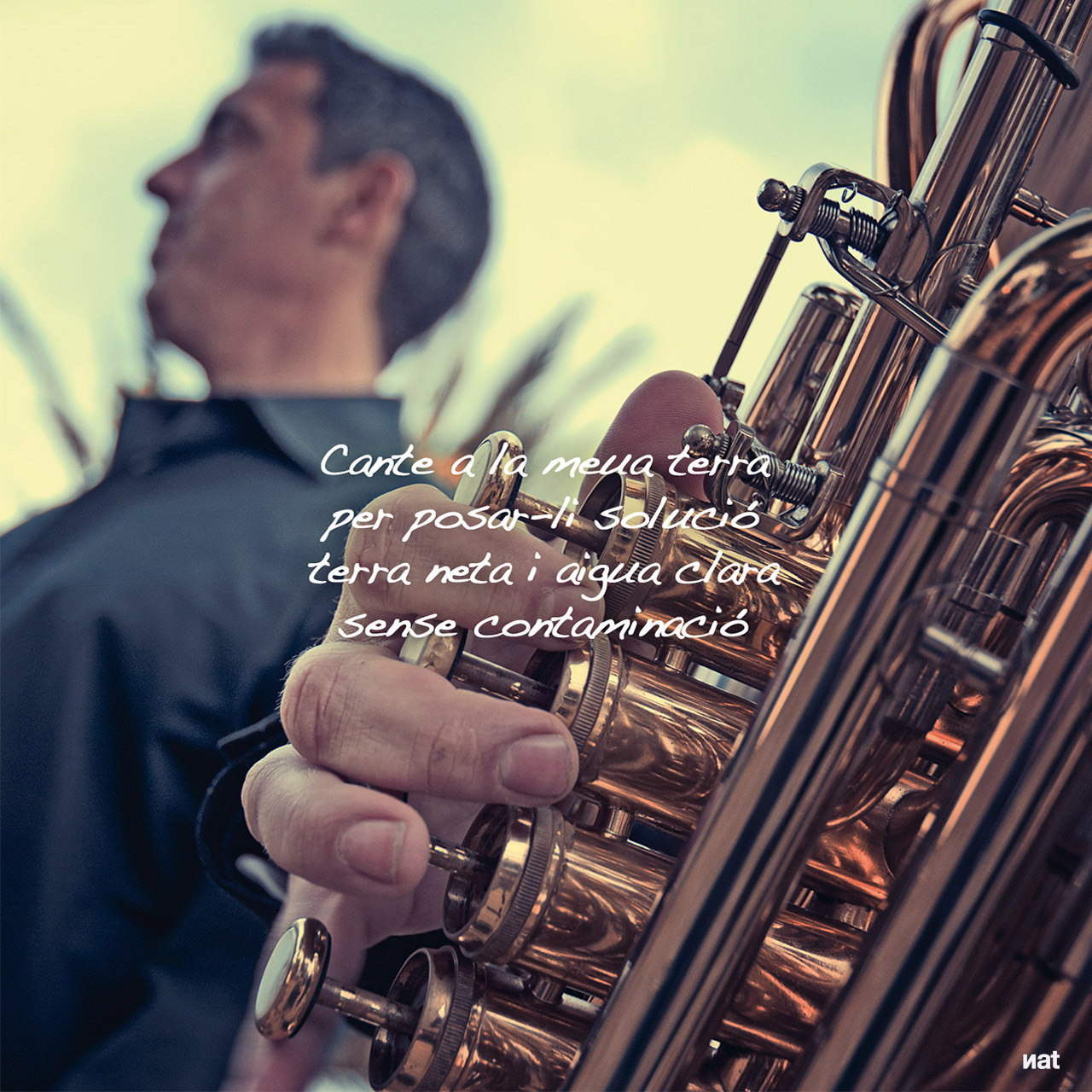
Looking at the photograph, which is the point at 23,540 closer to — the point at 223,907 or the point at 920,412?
the point at 223,907

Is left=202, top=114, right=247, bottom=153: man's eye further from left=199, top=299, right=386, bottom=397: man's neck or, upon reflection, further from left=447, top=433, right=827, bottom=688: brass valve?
left=447, top=433, right=827, bottom=688: brass valve

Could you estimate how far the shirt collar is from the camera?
1.33 meters

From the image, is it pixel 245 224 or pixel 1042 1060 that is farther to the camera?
pixel 245 224

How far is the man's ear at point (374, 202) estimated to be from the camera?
1.64 metres

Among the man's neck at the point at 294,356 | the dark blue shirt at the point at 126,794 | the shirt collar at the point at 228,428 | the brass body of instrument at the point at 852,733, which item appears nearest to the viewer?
the brass body of instrument at the point at 852,733

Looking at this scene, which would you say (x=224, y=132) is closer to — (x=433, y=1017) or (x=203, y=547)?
(x=203, y=547)

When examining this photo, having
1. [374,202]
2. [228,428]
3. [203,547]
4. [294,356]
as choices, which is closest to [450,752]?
[203,547]

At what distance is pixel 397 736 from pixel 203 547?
2.85 feet

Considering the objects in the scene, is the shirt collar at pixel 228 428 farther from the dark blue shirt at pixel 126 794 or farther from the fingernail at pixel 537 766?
the fingernail at pixel 537 766

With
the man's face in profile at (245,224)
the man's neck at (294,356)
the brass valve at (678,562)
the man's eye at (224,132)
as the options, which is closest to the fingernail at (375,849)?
the brass valve at (678,562)

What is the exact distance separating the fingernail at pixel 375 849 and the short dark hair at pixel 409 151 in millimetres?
1349

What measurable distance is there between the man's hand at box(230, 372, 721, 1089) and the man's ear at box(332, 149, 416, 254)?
129cm

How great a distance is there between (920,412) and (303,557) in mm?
975

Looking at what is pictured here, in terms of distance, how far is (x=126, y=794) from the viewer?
1036mm
